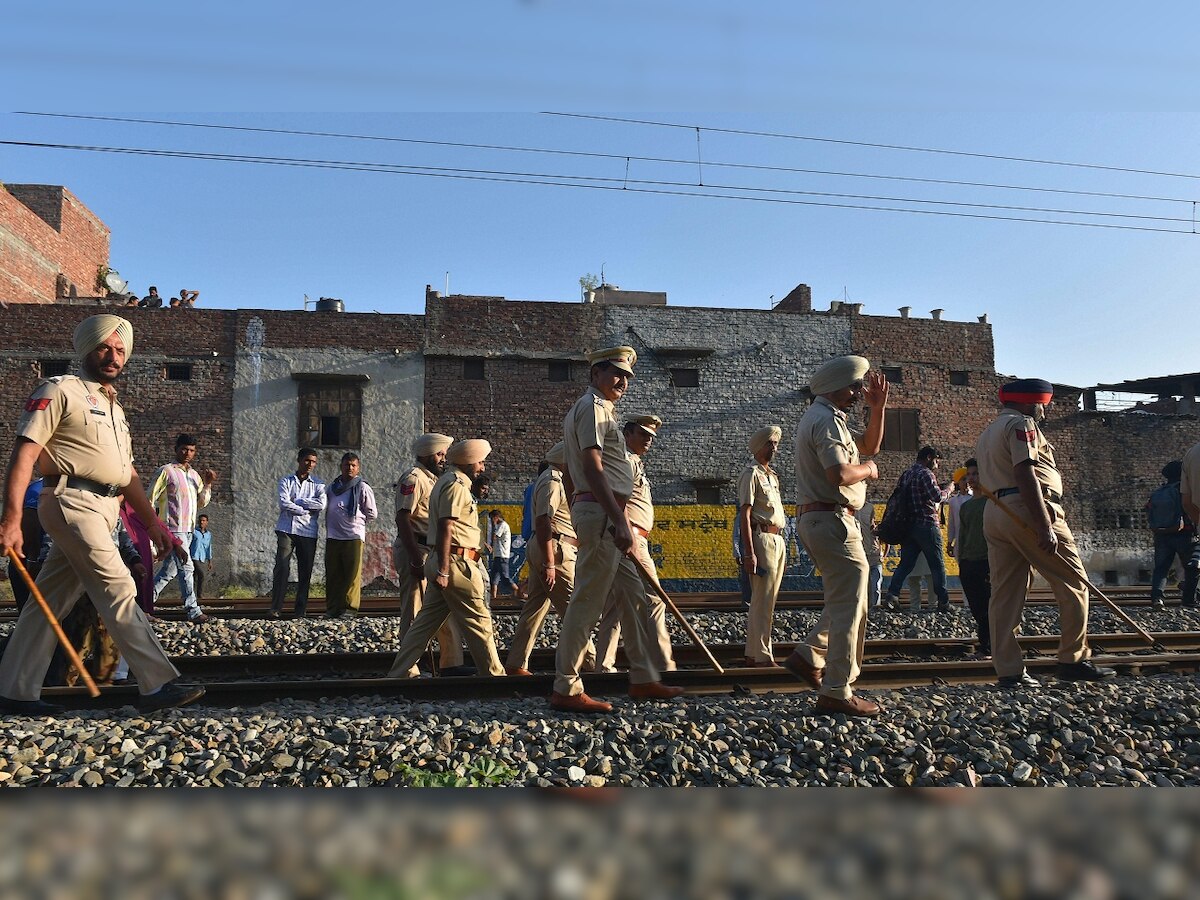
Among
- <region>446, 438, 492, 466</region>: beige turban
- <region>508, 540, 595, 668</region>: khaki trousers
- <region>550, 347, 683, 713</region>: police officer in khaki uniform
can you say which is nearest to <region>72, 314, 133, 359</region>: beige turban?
<region>446, 438, 492, 466</region>: beige turban

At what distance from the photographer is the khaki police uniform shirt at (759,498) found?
744 centimetres

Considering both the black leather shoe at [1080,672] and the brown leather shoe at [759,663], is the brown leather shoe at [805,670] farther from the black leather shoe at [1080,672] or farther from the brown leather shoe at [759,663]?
the black leather shoe at [1080,672]

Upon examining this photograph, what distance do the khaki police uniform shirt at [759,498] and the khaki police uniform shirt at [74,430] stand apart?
15.4 ft

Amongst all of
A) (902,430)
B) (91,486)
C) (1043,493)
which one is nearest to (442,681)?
(91,486)

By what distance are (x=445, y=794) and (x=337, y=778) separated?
9.39ft

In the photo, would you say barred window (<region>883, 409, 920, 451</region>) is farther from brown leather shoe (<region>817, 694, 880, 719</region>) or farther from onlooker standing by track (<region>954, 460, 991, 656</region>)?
brown leather shoe (<region>817, 694, 880, 719</region>)

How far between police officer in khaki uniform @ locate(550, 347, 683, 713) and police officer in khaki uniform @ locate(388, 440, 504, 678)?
3.98 feet

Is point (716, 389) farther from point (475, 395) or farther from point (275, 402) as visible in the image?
point (275, 402)

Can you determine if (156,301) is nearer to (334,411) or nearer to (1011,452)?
(334,411)

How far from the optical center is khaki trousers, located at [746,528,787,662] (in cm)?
719

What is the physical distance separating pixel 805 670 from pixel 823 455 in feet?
4.56

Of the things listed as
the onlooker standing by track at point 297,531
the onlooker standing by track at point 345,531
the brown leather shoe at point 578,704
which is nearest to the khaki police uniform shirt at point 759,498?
the brown leather shoe at point 578,704

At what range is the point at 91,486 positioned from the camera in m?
4.71

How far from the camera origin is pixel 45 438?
4.50 metres
